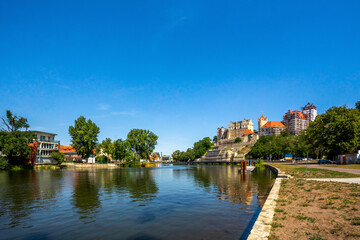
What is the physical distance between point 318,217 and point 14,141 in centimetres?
6982

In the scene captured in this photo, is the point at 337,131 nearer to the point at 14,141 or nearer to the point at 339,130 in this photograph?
the point at 339,130

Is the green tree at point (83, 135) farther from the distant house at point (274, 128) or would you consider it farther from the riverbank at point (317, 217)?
the distant house at point (274, 128)

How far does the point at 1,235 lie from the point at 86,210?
4616 mm

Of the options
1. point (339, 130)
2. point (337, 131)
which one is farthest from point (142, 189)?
point (339, 130)

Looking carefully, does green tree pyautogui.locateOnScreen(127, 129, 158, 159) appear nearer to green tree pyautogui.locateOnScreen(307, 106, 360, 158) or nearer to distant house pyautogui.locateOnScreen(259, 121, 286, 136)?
green tree pyautogui.locateOnScreen(307, 106, 360, 158)

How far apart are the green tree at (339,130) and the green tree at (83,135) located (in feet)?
241

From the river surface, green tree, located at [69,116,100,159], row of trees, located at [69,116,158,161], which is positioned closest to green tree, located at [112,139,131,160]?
row of trees, located at [69,116,158,161]

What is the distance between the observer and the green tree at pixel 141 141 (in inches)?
4299

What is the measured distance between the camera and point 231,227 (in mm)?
9781

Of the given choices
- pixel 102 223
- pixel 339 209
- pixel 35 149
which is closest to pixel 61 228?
pixel 102 223

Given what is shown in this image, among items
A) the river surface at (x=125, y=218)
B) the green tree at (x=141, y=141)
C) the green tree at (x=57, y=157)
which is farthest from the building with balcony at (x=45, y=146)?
the river surface at (x=125, y=218)

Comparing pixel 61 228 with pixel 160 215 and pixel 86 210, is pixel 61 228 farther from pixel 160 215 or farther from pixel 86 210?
pixel 160 215

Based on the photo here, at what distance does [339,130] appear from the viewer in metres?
61.9

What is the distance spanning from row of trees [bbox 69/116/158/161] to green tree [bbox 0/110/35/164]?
54.0 ft
